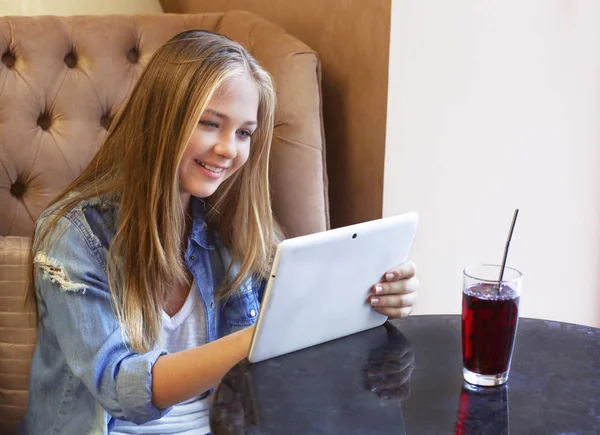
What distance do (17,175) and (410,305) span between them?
0.77 meters

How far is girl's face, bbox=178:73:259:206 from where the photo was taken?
116cm

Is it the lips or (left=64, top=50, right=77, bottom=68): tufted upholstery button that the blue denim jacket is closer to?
the lips

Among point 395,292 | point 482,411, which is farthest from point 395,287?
point 482,411

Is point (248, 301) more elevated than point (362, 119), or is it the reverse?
point (362, 119)

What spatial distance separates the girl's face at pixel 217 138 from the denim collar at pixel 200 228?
77 mm

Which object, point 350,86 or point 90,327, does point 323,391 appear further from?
point 350,86

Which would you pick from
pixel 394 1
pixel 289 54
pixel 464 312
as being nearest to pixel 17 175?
pixel 289 54

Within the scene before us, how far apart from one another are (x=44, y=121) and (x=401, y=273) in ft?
2.56

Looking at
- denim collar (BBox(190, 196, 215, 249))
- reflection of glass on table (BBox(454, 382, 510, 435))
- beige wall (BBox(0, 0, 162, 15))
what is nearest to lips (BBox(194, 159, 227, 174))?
denim collar (BBox(190, 196, 215, 249))

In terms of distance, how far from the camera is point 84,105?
1486mm

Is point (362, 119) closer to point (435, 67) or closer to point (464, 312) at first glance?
point (435, 67)

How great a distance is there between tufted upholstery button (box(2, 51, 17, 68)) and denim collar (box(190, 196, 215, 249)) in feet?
1.49

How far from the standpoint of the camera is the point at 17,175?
4.78 feet

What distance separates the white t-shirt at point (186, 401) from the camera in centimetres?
116
